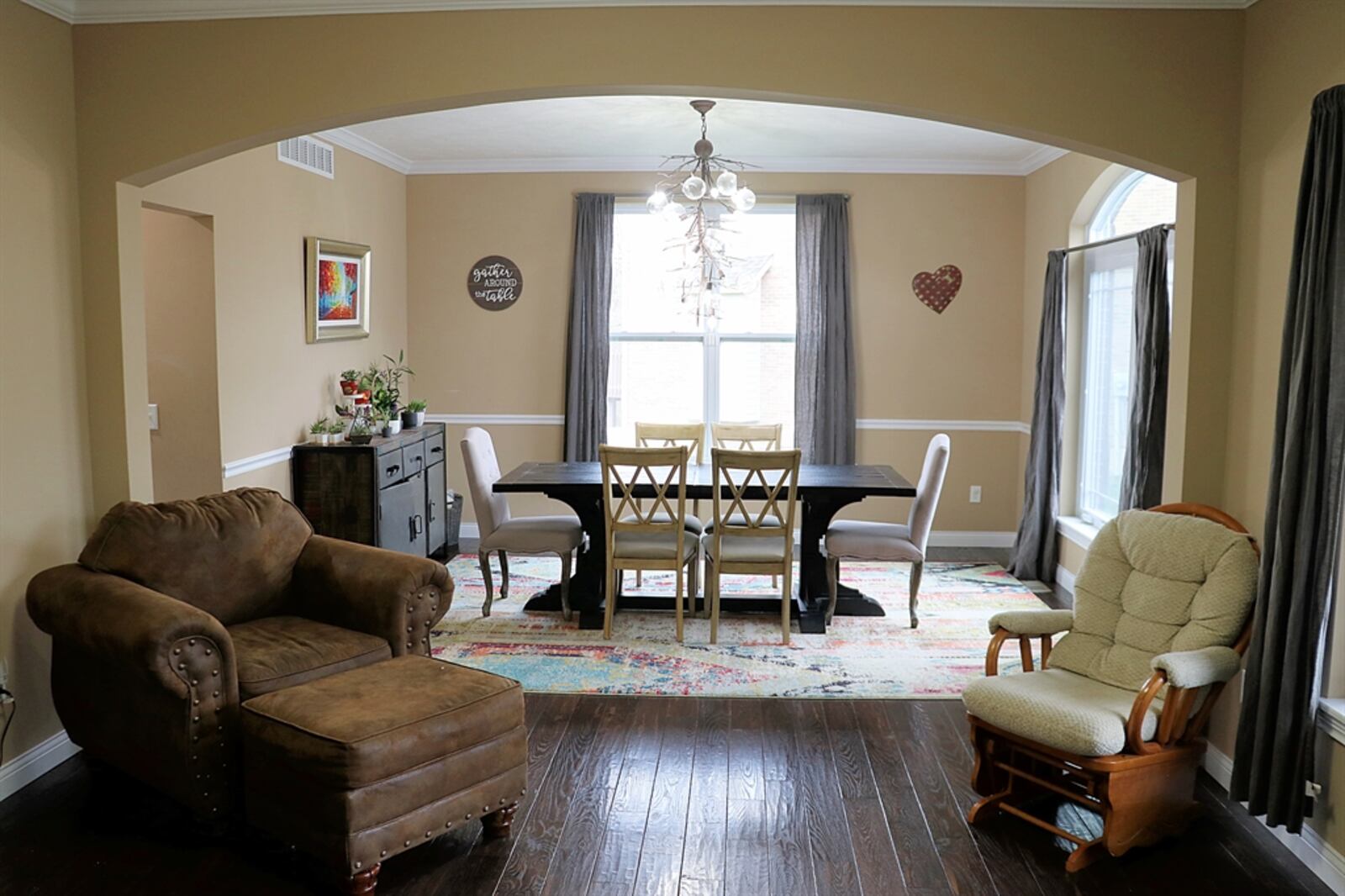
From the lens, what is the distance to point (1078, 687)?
3623 mm

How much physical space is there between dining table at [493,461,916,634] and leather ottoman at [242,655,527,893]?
238cm

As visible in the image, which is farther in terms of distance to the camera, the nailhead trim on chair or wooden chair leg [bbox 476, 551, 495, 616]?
wooden chair leg [bbox 476, 551, 495, 616]

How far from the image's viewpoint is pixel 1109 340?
6254mm

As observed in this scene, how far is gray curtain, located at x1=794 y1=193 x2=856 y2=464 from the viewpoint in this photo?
7734mm

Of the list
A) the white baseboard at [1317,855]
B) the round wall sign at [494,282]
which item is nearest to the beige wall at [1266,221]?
the white baseboard at [1317,855]

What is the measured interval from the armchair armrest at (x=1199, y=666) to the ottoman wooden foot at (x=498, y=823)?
6.41 ft

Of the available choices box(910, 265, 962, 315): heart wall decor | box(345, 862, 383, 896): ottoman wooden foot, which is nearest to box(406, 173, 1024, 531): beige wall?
box(910, 265, 962, 315): heart wall decor

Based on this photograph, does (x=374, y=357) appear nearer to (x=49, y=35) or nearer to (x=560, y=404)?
(x=560, y=404)

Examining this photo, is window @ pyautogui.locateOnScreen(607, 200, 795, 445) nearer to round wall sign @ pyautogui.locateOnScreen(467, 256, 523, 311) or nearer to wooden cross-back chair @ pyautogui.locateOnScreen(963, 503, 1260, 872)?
round wall sign @ pyautogui.locateOnScreen(467, 256, 523, 311)

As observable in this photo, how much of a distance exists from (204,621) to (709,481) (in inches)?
120

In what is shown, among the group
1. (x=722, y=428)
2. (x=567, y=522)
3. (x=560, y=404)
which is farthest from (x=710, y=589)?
(x=560, y=404)

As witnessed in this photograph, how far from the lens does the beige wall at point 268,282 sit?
5.38m

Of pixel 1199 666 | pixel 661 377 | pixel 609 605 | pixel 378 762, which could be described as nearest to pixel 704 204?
pixel 661 377

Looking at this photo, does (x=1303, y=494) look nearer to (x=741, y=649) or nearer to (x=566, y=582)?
(x=741, y=649)
